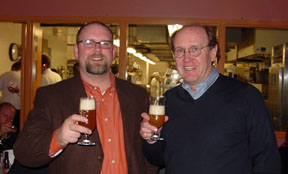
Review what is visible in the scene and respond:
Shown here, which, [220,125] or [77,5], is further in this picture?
[77,5]

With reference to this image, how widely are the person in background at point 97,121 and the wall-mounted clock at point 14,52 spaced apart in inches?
234

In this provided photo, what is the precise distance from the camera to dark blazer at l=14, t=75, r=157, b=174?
171 centimetres

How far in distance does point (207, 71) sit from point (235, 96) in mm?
277

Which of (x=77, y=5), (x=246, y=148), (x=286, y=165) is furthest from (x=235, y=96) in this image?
(x=77, y=5)

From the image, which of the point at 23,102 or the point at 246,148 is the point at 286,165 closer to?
the point at 246,148

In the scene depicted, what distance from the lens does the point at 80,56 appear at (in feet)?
6.75

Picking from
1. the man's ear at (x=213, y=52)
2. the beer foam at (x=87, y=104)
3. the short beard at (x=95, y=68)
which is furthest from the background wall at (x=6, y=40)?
the man's ear at (x=213, y=52)

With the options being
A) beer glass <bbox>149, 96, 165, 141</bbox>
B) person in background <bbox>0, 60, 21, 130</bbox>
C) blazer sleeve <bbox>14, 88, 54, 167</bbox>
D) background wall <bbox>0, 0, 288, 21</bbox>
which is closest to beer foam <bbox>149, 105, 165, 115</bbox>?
beer glass <bbox>149, 96, 165, 141</bbox>

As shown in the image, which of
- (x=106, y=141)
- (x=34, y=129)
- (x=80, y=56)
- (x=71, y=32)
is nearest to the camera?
(x=34, y=129)

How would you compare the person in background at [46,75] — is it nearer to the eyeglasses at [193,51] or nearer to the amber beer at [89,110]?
the amber beer at [89,110]

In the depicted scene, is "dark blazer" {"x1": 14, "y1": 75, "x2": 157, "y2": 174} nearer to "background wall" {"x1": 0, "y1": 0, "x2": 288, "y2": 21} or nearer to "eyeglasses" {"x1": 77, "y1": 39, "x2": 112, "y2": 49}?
"eyeglasses" {"x1": 77, "y1": 39, "x2": 112, "y2": 49}

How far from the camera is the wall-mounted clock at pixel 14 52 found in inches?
288

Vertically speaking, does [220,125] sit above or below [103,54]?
below

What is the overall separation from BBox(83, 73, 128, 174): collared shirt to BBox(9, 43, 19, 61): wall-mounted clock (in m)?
6.03
